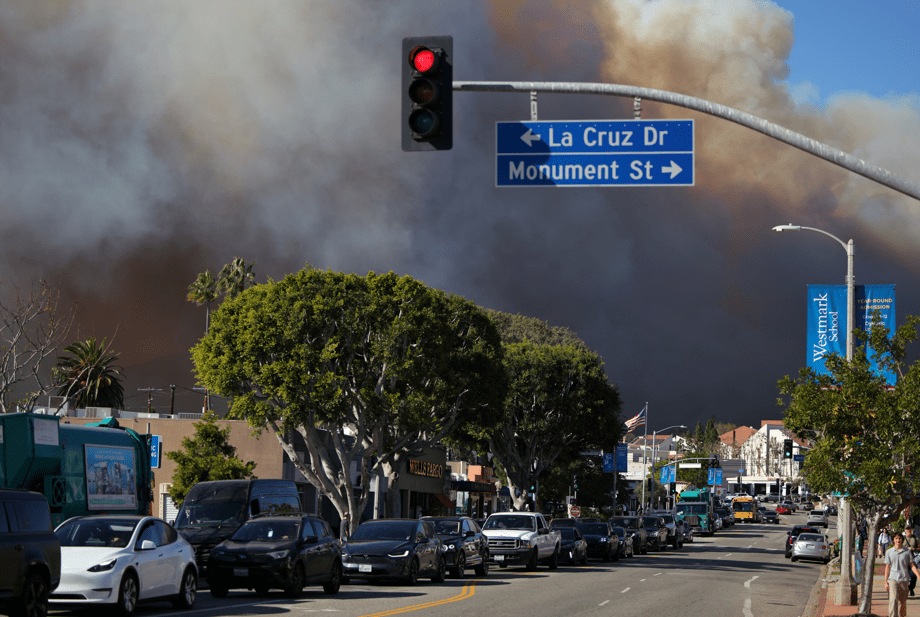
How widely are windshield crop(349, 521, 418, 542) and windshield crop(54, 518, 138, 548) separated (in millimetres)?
9707

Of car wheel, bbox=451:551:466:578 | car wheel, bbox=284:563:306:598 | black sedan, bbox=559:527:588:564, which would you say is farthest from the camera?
black sedan, bbox=559:527:588:564

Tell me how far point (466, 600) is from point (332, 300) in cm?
2184

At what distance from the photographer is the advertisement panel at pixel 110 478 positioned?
25.1m

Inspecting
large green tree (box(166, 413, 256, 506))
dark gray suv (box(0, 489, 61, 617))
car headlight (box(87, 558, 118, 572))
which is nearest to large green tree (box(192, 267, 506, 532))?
large green tree (box(166, 413, 256, 506))

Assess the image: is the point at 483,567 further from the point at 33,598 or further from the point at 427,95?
the point at 427,95

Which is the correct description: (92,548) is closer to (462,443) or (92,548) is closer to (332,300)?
(332,300)

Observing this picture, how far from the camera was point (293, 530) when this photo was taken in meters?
22.1

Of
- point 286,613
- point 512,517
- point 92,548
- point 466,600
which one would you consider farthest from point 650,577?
point 92,548

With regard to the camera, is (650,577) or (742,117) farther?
(650,577)

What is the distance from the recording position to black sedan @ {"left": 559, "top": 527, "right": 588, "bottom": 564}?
38906 mm

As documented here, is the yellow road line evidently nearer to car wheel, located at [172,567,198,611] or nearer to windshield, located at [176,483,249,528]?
car wheel, located at [172,567,198,611]

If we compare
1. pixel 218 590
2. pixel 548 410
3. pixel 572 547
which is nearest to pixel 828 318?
pixel 572 547

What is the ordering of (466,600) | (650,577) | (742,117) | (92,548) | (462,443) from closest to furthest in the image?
(742,117), (92,548), (466,600), (650,577), (462,443)

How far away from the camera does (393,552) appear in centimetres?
2572
